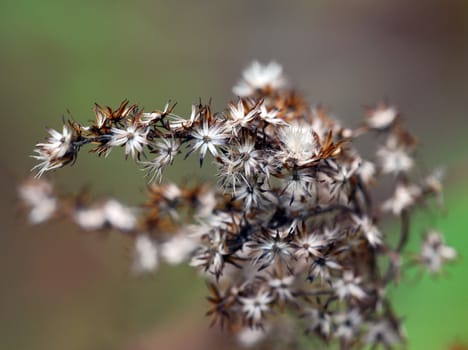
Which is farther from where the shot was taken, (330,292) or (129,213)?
(129,213)

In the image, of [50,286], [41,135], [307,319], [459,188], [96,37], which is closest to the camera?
[307,319]

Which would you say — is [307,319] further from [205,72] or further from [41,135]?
[205,72]

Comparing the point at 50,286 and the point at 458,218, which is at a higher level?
the point at 50,286

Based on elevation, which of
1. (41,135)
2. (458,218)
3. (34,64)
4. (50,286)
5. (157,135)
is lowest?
(157,135)

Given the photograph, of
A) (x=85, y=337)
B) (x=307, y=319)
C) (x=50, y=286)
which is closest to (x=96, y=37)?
(x=50, y=286)

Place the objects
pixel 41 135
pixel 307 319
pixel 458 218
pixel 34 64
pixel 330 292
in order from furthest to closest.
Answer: pixel 34 64 → pixel 41 135 → pixel 458 218 → pixel 307 319 → pixel 330 292

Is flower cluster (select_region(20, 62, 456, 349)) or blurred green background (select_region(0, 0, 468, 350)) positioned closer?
flower cluster (select_region(20, 62, 456, 349))
